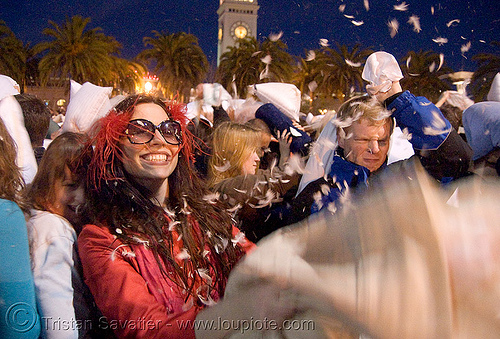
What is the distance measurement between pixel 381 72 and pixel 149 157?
1736mm

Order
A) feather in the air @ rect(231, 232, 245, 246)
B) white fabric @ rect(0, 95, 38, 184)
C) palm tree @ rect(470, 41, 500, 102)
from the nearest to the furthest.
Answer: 1. feather in the air @ rect(231, 232, 245, 246)
2. white fabric @ rect(0, 95, 38, 184)
3. palm tree @ rect(470, 41, 500, 102)

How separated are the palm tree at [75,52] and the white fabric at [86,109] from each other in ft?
66.9

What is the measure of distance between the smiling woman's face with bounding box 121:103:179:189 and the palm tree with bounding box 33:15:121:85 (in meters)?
22.4

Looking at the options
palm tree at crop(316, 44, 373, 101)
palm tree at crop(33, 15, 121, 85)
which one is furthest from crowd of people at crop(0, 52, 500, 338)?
palm tree at crop(33, 15, 121, 85)

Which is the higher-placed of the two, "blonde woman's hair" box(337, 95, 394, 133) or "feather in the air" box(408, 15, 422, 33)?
"feather in the air" box(408, 15, 422, 33)

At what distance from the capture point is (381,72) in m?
2.73

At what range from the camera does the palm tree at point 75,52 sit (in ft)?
72.4

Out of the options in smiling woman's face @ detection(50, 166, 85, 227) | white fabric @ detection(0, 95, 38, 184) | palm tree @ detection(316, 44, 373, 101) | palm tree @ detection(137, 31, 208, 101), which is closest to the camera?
smiling woman's face @ detection(50, 166, 85, 227)

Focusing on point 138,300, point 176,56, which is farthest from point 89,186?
point 176,56

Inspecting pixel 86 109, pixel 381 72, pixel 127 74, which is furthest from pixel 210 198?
pixel 127 74

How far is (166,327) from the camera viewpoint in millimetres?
1497

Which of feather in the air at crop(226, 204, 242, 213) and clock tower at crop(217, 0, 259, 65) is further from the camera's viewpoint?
clock tower at crop(217, 0, 259, 65)

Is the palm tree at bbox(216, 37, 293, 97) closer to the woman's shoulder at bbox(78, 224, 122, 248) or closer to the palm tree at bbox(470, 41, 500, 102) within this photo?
the palm tree at bbox(470, 41, 500, 102)

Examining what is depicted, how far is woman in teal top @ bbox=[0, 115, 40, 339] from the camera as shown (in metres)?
1.64
